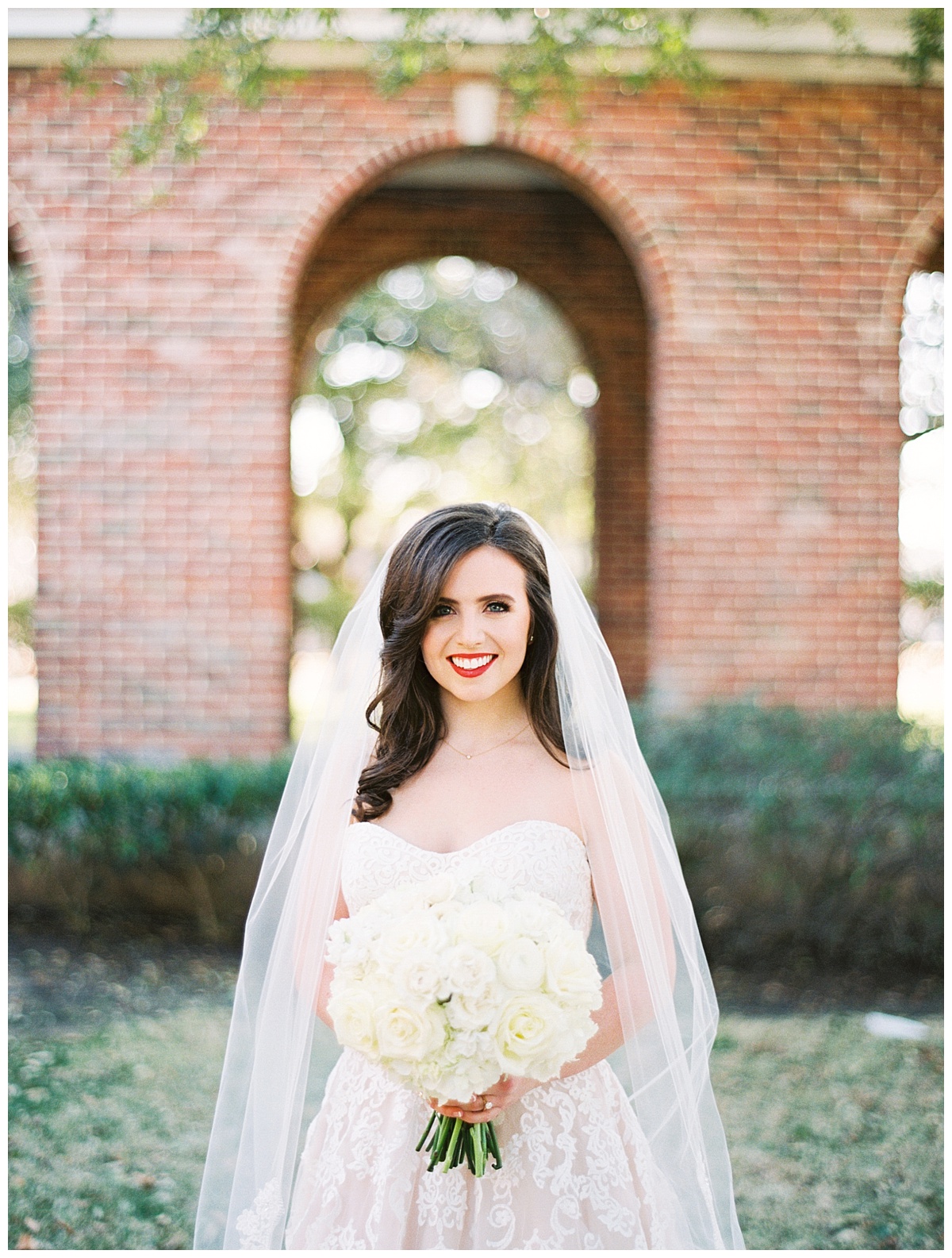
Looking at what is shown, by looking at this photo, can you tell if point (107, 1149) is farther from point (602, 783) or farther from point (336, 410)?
point (336, 410)

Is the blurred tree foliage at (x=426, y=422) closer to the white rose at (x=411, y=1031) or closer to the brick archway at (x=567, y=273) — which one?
the brick archway at (x=567, y=273)

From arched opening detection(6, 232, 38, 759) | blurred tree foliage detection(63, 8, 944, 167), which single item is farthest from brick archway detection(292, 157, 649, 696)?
arched opening detection(6, 232, 38, 759)

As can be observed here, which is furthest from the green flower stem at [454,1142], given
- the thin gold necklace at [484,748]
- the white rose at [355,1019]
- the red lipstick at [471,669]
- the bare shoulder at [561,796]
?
the red lipstick at [471,669]

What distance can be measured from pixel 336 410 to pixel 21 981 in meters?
18.3

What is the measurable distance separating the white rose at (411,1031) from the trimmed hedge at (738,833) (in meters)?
4.37

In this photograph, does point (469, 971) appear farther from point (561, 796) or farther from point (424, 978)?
point (561, 796)

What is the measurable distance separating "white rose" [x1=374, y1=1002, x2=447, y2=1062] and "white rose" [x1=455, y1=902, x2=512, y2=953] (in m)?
0.14

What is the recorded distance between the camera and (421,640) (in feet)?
8.20

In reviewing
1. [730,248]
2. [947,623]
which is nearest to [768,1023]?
[947,623]

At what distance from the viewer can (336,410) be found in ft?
75.8

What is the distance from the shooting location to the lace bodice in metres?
2.33

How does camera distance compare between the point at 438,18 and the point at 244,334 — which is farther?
the point at 244,334

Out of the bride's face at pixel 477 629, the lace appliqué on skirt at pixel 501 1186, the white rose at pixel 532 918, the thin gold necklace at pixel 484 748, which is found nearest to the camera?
the white rose at pixel 532 918

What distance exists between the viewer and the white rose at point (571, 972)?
1979 mm
